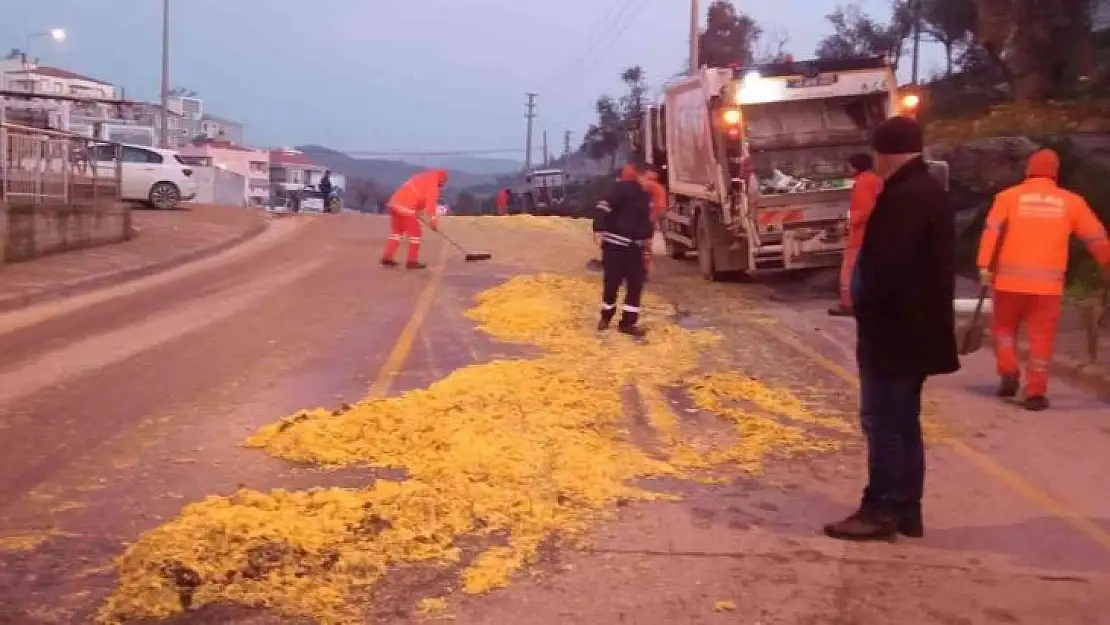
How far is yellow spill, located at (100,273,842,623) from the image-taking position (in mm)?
4602

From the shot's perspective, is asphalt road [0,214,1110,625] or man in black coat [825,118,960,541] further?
man in black coat [825,118,960,541]

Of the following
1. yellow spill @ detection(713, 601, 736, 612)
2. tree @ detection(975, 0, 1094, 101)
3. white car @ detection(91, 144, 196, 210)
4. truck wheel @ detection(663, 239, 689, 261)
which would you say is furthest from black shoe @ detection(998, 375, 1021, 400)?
white car @ detection(91, 144, 196, 210)

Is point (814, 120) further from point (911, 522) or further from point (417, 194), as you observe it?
point (911, 522)

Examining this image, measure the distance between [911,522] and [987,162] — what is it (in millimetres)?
16472

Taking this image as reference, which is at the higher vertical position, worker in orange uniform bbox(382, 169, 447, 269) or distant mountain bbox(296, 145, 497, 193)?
distant mountain bbox(296, 145, 497, 193)

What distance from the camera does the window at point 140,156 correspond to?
90.1 ft

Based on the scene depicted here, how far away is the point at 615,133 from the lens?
64.7 meters

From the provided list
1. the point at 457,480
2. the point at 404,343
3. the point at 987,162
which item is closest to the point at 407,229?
the point at 404,343

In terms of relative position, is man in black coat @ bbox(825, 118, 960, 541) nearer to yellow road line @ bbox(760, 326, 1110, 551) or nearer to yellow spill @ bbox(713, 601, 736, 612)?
yellow road line @ bbox(760, 326, 1110, 551)

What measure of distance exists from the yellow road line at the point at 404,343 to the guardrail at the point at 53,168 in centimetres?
591

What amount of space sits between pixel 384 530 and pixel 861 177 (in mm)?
8594

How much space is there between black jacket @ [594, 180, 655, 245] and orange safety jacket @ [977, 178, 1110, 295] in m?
3.73

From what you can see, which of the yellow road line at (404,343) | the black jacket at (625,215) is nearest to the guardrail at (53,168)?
the yellow road line at (404,343)

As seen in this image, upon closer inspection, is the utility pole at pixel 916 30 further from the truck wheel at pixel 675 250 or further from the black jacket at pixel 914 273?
the black jacket at pixel 914 273
